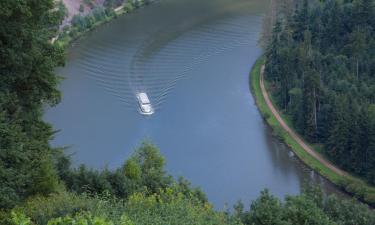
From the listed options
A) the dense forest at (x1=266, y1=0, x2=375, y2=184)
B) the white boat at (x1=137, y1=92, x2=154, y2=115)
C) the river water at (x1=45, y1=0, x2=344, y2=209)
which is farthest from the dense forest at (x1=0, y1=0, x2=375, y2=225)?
the white boat at (x1=137, y1=92, x2=154, y2=115)

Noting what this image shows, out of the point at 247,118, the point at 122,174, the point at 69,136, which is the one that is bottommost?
the point at 247,118

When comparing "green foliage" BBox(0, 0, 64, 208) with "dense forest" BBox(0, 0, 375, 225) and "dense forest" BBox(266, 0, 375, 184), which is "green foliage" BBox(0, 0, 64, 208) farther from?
"dense forest" BBox(266, 0, 375, 184)

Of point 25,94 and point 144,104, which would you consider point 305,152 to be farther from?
point 25,94

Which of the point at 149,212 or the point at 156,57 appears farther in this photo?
the point at 156,57

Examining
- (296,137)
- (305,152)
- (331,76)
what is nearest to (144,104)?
(296,137)

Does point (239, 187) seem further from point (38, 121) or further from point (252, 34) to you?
point (252, 34)

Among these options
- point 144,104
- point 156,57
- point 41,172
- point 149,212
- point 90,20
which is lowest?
point 144,104

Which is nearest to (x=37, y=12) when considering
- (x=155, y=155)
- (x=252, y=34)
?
(x=155, y=155)
